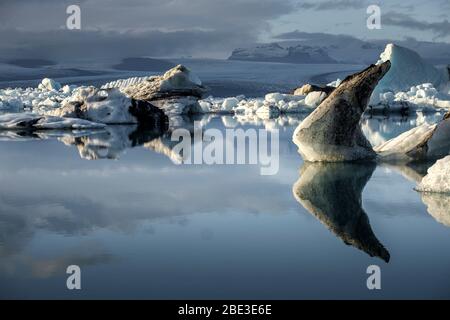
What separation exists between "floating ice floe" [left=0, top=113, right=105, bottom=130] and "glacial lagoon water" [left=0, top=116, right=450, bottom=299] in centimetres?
764

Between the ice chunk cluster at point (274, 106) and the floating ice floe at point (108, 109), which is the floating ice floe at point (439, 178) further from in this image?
the ice chunk cluster at point (274, 106)

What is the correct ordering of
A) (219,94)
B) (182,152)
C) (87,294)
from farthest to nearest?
(219,94) → (182,152) → (87,294)

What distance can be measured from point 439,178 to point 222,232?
2.55 metres

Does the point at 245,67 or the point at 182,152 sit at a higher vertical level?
the point at 245,67

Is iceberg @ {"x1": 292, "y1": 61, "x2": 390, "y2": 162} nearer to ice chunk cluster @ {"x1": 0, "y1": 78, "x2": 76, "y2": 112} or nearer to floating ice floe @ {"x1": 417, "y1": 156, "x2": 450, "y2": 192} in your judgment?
floating ice floe @ {"x1": 417, "y1": 156, "x2": 450, "y2": 192}

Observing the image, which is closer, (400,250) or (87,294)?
(87,294)

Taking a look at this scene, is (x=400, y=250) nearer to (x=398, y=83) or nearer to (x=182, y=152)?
(x=182, y=152)

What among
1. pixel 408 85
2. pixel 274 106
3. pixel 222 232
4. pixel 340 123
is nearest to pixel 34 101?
pixel 274 106

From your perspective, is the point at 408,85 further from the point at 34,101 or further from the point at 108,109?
the point at 108,109

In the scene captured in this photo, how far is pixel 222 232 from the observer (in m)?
5.30

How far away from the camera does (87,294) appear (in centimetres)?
372

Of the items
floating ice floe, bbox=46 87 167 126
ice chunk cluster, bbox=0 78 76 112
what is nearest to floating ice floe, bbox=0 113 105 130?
floating ice floe, bbox=46 87 167 126
